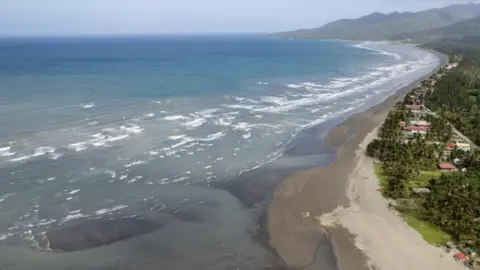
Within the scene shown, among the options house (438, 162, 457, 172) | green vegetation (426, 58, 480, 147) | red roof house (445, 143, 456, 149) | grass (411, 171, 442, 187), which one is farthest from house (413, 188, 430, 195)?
green vegetation (426, 58, 480, 147)

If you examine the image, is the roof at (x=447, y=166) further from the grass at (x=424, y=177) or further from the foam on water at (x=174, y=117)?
the foam on water at (x=174, y=117)

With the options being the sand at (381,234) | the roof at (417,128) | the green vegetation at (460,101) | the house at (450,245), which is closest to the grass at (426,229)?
the house at (450,245)

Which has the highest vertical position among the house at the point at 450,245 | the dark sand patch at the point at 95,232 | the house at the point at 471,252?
the house at the point at 471,252

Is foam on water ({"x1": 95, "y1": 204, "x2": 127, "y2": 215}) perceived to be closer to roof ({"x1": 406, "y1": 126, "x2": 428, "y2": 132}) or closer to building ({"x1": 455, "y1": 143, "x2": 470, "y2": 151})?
building ({"x1": 455, "y1": 143, "x2": 470, "y2": 151})

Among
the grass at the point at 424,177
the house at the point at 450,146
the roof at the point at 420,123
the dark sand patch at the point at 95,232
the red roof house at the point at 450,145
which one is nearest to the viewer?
the dark sand patch at the point at 95,232

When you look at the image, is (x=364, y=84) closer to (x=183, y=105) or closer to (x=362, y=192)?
(x=183, y=105)

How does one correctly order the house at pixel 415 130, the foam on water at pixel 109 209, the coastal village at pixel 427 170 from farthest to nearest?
→ the house at pixel 415 130
the foam on water at pixel 109 209
the coastal village at pixel 427 170
